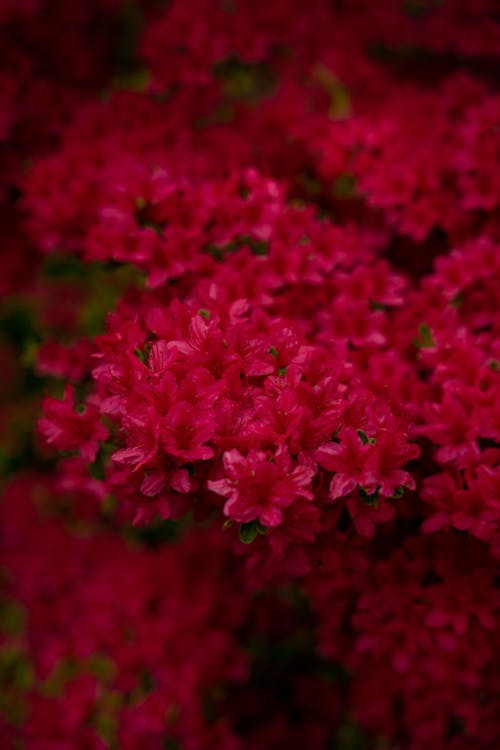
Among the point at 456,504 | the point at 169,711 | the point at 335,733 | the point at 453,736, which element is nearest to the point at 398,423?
the point at 456,504

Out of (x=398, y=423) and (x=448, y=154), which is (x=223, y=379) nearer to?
(x=398, y=423)

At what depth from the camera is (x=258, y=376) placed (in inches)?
44.3

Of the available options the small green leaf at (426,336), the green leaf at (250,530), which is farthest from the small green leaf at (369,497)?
the small green leaf at (426,336)

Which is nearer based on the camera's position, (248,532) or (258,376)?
(248,532)

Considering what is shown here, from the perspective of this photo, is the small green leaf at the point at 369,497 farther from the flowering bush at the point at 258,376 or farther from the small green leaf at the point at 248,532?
the small green leaf at the point at 248,532

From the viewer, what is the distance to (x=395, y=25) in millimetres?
2027

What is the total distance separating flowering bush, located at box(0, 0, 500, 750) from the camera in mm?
1062

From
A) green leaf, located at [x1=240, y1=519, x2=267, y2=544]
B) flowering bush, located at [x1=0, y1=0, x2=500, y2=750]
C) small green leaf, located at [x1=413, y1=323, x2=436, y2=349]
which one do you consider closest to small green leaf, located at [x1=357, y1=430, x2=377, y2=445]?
flowering bush, located at [x1=0, y1=0, x2=500, y2=750]

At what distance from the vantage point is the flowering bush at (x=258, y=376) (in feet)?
3.49

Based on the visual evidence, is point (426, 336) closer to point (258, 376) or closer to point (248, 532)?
point (258, 376)

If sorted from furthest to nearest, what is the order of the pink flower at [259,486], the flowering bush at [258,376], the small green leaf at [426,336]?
the small green leaf at [426,336] < the flowering bush at [258,376] < the pink flower at [259,486]

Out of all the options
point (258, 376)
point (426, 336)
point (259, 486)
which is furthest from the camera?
point (426, 336)

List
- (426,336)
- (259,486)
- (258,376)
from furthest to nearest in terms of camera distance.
→ (426,336)
(258,376)
(259,486)

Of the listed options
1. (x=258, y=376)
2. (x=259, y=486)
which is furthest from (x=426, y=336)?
(x=259, y=486)
